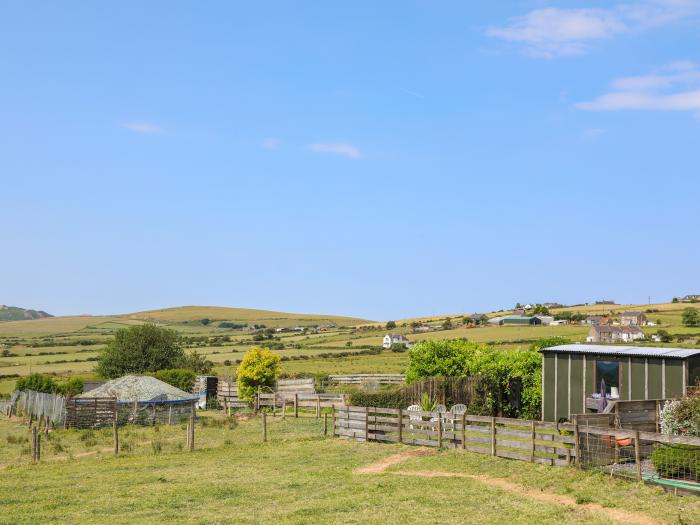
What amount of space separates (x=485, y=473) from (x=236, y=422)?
19563mm

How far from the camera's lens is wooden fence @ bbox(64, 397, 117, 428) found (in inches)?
1532

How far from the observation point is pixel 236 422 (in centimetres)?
3709

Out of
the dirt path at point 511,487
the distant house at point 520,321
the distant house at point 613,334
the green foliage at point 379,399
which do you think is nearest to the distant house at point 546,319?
the distant house at point 520,321

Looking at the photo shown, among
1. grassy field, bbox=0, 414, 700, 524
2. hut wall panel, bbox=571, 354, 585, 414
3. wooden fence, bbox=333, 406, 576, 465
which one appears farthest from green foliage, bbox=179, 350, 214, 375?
hut wall panel, bbox=571, 354, 585, 414

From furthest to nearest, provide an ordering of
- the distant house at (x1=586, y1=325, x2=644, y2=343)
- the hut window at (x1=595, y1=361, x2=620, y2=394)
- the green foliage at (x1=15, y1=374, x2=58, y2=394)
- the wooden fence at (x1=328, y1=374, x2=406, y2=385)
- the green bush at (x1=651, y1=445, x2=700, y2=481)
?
the distant house at (x1=586, y1=325, x2=644, y2=343), the wooden fence at (x1=328, y1=374, x2=406, y2=385), the green foliage at (x1=15, y1=374, x2=58, y2=394), the hut window at (x1=595, y1=361, x2=620, y2=394), the green bush at (x1=651, y1=445, x2=700, y2=481)

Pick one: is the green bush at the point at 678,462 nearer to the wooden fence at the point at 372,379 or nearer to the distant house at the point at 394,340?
the wooden fence at the point at 372,379

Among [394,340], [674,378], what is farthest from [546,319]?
[674,378]

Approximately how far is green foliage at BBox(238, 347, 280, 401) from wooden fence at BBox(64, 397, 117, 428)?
9081 mm

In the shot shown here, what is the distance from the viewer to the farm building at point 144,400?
40.7 m

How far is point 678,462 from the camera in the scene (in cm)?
1675

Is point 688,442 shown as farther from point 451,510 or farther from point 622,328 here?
point 622,328

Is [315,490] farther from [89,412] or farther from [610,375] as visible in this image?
[89,412]

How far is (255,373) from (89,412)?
410 inches

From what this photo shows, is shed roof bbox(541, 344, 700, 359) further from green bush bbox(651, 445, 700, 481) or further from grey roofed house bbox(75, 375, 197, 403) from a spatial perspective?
grey roofed house bbox(75, 375, 197, 403)
